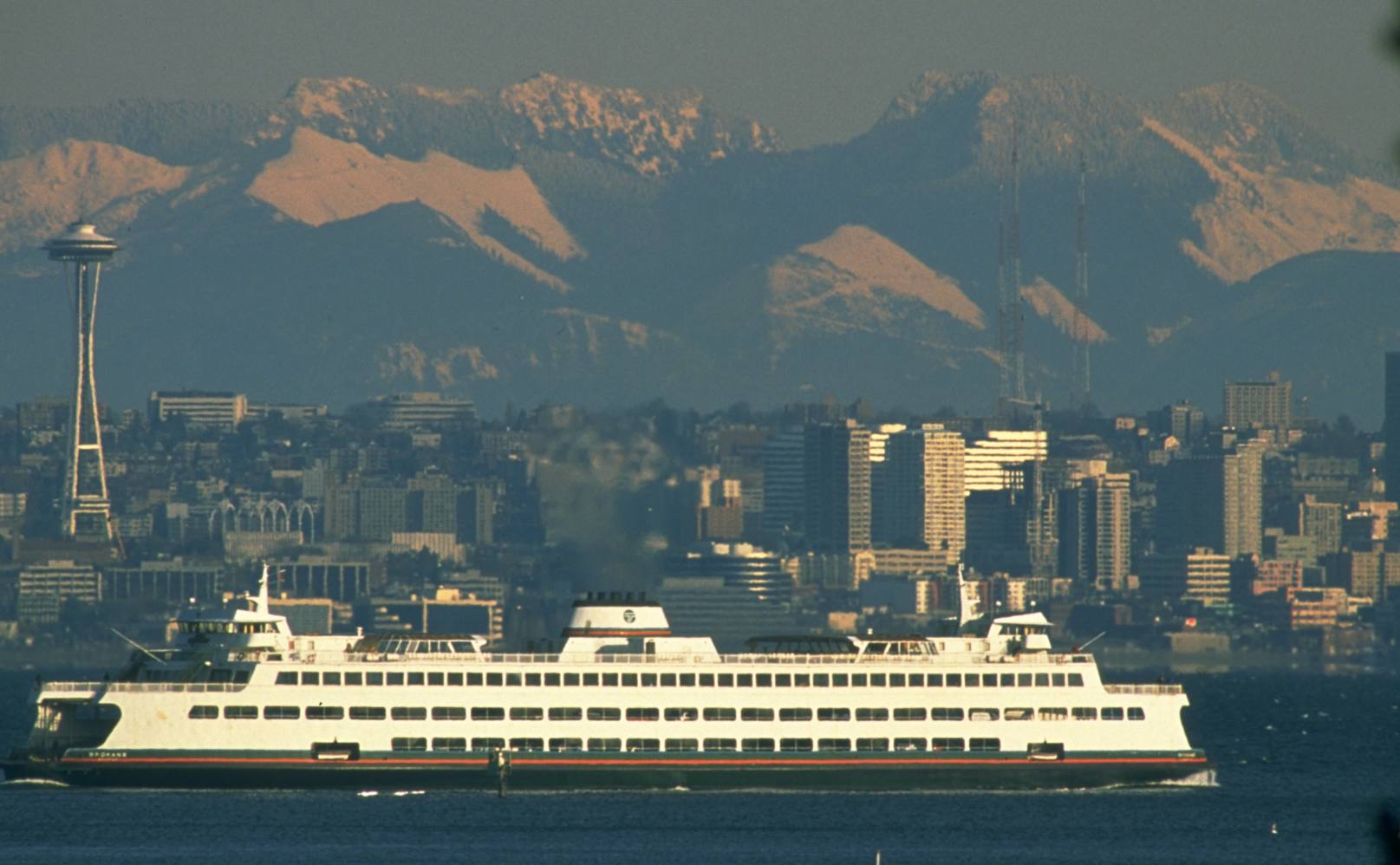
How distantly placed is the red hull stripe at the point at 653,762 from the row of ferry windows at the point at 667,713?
1.09 m

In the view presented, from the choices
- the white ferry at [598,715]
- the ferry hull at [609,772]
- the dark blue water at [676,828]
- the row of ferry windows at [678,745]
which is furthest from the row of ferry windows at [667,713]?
the dark blue water at [676,828]

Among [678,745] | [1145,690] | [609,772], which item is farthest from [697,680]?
[1145,690]

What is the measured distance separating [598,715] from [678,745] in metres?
2.28

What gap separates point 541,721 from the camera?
9569 cm

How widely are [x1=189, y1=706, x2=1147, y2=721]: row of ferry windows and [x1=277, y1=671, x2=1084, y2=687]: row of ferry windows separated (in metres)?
0.66

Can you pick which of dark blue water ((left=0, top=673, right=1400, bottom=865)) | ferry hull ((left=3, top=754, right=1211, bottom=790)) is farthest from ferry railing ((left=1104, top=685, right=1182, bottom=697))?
dark blue water ((left=0, top=673, right=1400, bottom=865))

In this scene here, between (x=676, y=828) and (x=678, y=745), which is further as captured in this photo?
(x=678, y=745)

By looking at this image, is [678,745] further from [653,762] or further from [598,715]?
[598,715]

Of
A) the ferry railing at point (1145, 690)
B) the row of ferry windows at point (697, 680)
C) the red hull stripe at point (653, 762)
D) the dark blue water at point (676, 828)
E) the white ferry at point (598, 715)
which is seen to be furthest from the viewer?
the ferry railing at point (1145, 690)

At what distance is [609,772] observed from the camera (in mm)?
95562

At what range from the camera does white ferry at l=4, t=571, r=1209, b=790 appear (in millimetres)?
94438

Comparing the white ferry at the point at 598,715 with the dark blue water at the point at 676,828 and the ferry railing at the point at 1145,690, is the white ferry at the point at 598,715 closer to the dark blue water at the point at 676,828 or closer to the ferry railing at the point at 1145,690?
the ferry railing at the point at 1145,690

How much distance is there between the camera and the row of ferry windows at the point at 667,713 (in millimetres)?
94625

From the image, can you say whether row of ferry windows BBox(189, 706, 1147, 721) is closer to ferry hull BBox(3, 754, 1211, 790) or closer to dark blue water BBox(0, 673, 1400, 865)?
ferry hull BBox(3, 754, 1211, 790)
